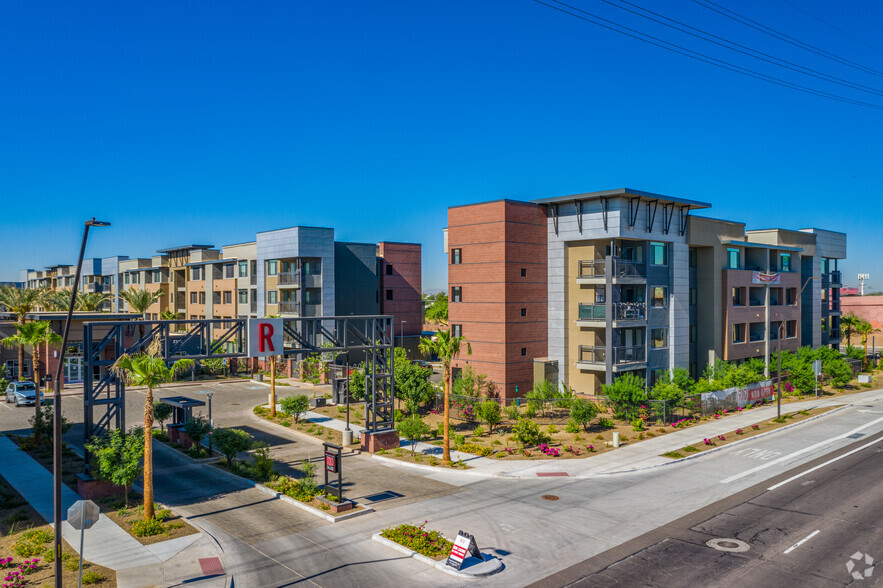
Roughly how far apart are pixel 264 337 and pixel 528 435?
14729mm

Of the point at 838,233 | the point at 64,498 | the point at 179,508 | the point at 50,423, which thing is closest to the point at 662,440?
the point at 179,508

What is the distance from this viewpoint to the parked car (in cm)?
4869

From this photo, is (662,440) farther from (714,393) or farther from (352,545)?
(352,545)

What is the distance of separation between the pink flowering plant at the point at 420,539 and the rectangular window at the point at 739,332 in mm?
41665

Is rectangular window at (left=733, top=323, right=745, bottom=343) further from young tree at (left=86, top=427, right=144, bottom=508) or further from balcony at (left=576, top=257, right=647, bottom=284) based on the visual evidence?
young tree at (left=86, top=427, right=144, bottom=508)

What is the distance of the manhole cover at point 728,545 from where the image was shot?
18767 mm

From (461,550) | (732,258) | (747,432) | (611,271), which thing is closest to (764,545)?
(461,550)

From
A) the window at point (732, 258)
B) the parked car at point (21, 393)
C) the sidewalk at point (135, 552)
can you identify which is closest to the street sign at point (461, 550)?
the sidewalk at point (135, 552)

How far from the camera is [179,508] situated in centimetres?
2323

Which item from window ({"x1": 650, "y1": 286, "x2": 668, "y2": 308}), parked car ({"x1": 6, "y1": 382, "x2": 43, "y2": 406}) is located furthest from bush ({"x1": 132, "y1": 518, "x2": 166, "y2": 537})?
window ({"x1": 650, "y1": 286, "x2": 668, "y2": 308})

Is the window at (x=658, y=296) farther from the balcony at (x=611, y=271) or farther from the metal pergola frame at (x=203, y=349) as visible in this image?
the metal pergola frame at (x=203, y=349)

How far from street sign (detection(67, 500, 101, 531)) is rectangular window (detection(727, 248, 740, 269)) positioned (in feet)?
168

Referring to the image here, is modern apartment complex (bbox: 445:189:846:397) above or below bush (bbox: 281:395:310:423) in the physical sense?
above

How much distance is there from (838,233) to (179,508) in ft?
231
